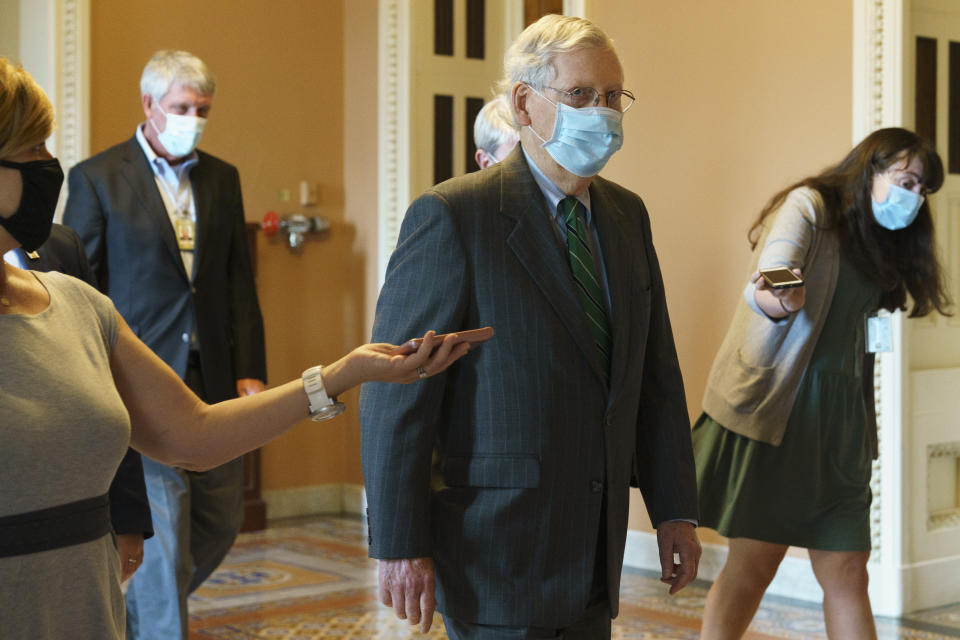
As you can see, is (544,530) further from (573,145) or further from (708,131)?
(708,131)

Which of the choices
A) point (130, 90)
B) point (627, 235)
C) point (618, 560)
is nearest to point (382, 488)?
point (618, 560)

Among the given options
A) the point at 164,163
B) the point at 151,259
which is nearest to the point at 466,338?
the point at 151,259

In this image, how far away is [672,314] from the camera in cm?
554

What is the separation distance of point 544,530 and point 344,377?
46 centimetres

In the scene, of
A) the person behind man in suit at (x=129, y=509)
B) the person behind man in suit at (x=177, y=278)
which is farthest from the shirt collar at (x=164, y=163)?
the person behind man in suit at (x=129, y=509)

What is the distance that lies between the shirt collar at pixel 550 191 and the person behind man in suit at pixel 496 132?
119 cm

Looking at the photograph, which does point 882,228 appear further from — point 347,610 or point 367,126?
point 367,126

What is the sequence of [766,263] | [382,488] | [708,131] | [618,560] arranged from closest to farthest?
[382,488], [618,560], [766,263], [708,131]

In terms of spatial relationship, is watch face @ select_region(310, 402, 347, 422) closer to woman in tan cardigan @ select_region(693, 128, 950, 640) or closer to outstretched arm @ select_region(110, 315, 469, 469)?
outstretched arm @ select_region(110, 315, 469, 469)

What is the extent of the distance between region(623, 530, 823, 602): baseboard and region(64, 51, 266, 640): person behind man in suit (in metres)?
1.69

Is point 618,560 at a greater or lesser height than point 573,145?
lesser

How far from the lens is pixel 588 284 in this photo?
2164 millimetres

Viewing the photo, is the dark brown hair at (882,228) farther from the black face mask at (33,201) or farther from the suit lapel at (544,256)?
the black face mask at (33,201)

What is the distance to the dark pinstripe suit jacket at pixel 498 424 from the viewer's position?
80.4 inches
